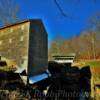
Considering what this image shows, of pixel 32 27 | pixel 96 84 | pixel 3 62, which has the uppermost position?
pixel 32 27

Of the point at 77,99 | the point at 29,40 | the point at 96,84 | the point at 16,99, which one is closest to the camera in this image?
the point at 16,99

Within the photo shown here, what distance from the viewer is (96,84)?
10461mm

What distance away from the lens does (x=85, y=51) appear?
39.8 m

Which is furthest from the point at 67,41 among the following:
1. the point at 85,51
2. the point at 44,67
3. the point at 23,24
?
the point at 23,24

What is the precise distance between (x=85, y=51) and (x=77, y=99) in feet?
102

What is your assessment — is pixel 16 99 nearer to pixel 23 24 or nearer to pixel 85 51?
pixel 23 24

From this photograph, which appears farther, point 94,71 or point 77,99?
point 94,71

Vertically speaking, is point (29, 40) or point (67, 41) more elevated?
point (67, 41)

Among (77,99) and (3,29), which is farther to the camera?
(3,29)

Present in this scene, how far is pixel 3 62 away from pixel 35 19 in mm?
4980

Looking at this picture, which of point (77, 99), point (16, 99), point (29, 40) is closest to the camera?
point (16, 99)

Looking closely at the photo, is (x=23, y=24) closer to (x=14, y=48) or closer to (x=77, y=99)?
(x=14, y=48)

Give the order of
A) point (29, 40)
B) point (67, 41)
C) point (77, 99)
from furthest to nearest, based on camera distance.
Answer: point (67, 41) < point (29, 40) < point (77, 99)

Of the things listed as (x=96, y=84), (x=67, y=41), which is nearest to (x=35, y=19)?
(x=96, y=84)
